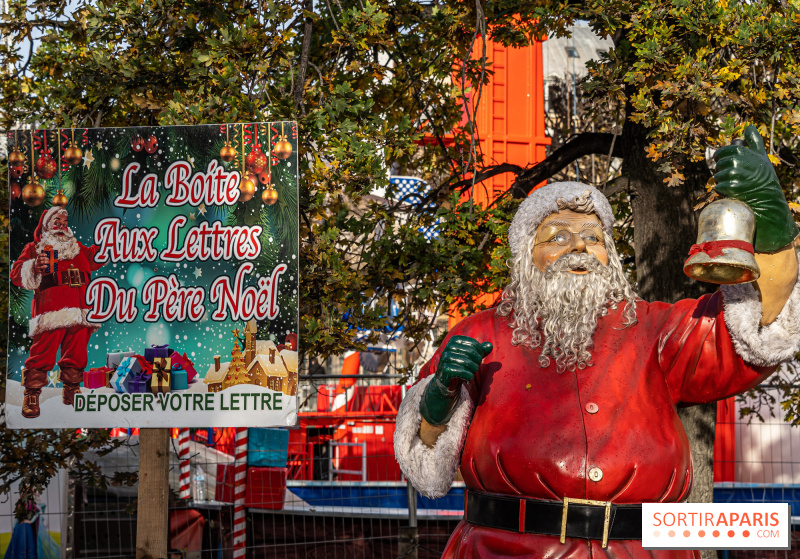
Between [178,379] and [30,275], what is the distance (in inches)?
31.2

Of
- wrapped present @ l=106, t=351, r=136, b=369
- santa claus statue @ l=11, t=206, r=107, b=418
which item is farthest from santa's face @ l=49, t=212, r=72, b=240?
wrapped present @ l=106, t=351, r=136, b=369

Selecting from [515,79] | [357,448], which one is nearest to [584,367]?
[357,448]

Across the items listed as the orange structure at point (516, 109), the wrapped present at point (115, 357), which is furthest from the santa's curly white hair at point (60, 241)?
the orange structure at point (516, 109)

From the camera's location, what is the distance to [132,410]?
381cm

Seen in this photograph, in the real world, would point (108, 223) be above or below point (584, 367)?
above

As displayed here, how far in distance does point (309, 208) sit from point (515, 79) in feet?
29.2

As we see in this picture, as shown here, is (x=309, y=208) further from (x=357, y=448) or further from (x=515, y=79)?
(x=515, y=79)

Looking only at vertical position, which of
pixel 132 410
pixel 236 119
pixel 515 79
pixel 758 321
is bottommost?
pixel 132 410

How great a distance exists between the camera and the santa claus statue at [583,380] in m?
2.56

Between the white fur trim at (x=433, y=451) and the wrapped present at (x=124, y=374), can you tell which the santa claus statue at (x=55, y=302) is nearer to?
the wrapped present at (x=124, y=374)

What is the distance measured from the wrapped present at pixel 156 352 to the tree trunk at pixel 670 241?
2994 mm

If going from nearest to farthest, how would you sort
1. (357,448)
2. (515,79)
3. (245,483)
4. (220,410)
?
(220,410) < (245,483) < (357,448) < (515,79)

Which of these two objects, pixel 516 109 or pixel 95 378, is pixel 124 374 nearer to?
pixel 95 378

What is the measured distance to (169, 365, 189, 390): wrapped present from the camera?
381 centimetres
